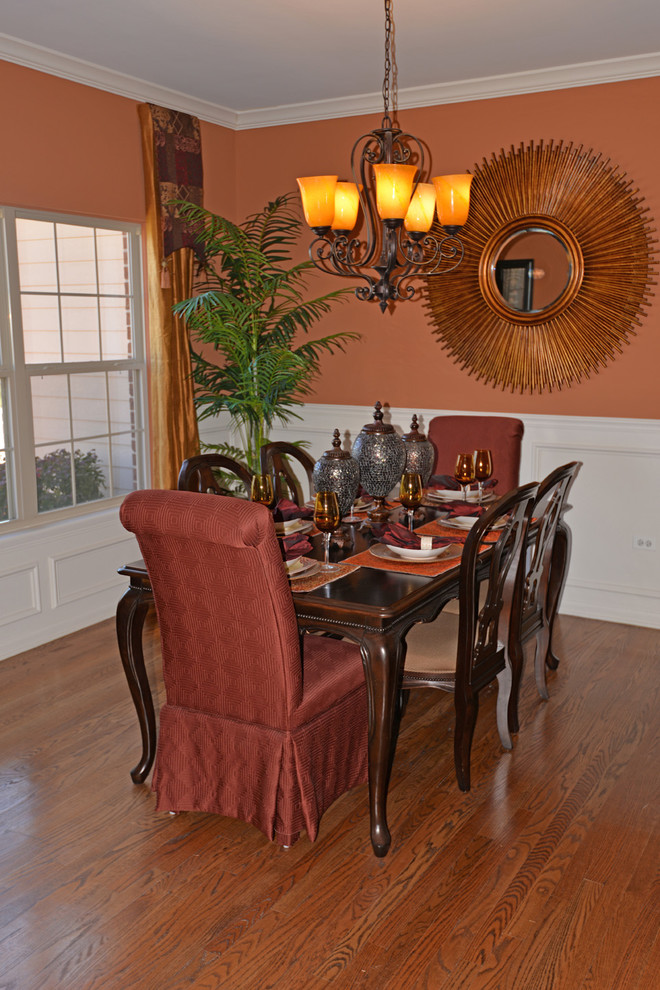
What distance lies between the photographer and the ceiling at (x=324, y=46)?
339 cm

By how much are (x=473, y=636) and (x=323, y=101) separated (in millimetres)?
3475

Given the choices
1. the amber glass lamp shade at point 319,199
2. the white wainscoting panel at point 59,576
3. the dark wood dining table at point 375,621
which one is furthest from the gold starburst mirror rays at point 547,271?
the white wainscoting panel at point 59,576

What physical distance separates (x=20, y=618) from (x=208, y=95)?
2.99 meters

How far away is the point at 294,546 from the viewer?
2.77 metres

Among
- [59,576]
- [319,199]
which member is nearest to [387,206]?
[319,199]

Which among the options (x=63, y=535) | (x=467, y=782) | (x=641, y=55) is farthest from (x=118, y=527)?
(x=641, y=55)

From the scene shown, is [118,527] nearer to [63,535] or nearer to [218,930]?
[63,535]

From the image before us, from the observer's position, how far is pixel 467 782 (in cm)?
278

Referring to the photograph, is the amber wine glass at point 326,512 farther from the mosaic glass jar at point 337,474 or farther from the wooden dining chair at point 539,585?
the wooden dining chair at point 539,585

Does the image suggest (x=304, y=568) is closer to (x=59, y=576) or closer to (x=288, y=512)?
(x=288, y=512)

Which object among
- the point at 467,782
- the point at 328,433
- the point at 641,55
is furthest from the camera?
the point at 328,433

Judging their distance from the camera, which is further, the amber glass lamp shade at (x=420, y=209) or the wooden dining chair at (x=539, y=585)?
the amber glass lamp shade at (x=420, y=209)

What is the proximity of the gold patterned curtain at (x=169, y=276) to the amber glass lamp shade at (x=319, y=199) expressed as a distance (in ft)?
5.82

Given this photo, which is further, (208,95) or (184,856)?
(208,95)
